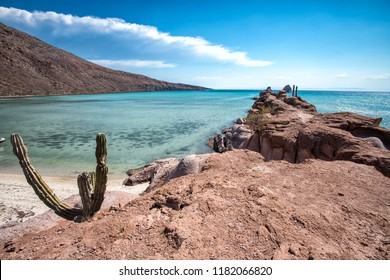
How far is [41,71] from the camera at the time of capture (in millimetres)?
71875

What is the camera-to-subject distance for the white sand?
6.76 metres

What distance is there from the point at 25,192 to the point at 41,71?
3265 inches

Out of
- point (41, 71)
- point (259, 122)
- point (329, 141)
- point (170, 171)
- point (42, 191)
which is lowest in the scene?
point (170, 171)

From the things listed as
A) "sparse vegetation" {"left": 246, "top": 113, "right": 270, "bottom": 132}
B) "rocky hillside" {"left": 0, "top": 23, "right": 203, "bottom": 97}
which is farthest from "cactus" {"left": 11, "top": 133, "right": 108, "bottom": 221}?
"rocky hillside" {"left": 0, "top": 23, "right": 203, "bottom": 97}

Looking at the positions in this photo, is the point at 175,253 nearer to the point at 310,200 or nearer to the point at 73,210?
the point at 310,200

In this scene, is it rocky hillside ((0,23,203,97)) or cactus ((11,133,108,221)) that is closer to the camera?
cactus ((11,133,108,221))

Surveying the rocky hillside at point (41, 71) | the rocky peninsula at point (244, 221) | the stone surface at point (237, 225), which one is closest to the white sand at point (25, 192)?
the rocky peninsula at point (244, 221)

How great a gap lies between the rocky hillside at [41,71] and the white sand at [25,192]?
62.9 m

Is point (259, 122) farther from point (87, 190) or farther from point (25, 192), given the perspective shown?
point (25, 192)

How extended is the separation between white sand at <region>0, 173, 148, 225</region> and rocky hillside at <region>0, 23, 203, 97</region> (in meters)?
62.9

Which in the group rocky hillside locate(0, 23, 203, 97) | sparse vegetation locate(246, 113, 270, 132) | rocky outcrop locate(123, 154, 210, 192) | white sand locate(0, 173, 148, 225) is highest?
rocky hillside locate(0, 23, 203, 97)

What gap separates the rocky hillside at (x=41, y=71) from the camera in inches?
2405

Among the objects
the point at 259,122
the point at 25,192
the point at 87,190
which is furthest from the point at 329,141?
the point at 25,192

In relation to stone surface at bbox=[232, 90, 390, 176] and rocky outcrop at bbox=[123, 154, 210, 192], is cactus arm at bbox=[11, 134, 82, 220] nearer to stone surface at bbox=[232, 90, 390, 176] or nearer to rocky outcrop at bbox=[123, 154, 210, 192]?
rocky outcrop at bbox=[123, 154, 210, 192]
